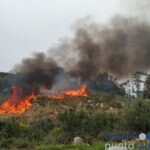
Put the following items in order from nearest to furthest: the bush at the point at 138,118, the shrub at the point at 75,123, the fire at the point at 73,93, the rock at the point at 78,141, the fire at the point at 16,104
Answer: the rock at the point at 78,141 < the bush at the point at 138,118 < the shrub at the point at 75,123 < the fire at the point at 16,104 < the fire at the point at 73,93

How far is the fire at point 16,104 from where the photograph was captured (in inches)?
1821

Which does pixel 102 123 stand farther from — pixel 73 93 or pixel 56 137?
pixel 73 93

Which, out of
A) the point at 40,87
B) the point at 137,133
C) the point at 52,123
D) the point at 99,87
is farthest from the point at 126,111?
the point at 99,87

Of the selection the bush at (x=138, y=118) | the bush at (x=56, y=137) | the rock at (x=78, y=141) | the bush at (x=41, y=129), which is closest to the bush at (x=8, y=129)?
the bush at (x=41, y=129)

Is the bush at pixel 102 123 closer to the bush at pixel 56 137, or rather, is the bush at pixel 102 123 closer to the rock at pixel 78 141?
the bush at pixel 56 137

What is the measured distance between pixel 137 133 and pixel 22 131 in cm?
787

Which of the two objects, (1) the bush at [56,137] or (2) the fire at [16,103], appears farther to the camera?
(2) the fire at [16,103]

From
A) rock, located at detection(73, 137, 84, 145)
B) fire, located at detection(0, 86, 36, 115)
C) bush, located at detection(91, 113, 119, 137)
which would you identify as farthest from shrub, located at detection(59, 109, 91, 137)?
fire, located at detection(0, 86, 36, 115)

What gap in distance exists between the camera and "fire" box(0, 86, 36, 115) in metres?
46.3

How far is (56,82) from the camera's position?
169 ft

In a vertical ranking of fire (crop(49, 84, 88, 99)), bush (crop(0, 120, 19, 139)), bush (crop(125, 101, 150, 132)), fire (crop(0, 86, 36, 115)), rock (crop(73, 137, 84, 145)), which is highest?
fire (crop(49, 84, 88, 99))

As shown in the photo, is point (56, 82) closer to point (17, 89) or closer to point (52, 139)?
point (17, 89)

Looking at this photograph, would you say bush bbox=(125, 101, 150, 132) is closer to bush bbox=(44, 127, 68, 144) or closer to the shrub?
the shrub

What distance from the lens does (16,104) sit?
47219 mm
